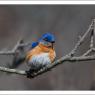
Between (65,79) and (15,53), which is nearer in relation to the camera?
(15,53)

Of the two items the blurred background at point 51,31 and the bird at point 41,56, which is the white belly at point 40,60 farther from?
the blurred background at point 51,31

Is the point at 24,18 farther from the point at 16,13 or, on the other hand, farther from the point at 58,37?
the point at 58,37

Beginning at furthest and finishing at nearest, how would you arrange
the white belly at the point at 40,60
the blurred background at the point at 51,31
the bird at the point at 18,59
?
the blurred background at the point at 51,31 → the bird at the point at 18,59 → the white belly at the point at 40,60

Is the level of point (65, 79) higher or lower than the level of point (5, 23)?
lower

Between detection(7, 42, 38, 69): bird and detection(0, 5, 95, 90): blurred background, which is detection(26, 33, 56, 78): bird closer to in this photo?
detection(7, 42, 38, 69): bird

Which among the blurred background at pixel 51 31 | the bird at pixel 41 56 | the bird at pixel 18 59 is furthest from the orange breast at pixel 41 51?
the blurred background at pixel 51 31

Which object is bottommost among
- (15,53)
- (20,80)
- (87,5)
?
(20,80)

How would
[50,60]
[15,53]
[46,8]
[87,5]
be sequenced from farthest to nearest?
[46,8] < [87,5] < [15,53] < [50,60]

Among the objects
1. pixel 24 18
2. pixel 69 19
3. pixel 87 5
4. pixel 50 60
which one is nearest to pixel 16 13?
pixel 24 18
